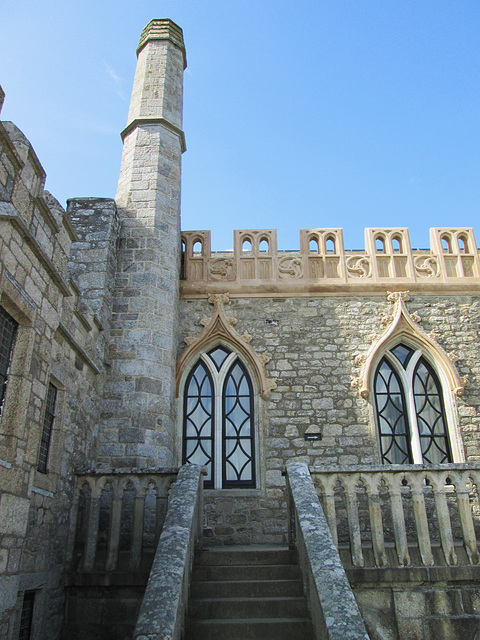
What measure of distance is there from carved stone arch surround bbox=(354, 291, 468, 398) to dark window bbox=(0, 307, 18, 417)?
5.60m

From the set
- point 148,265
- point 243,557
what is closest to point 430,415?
point 243,557

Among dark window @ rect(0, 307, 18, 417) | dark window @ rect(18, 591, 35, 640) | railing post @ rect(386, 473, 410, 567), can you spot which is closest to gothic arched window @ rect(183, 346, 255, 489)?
railing post @ rect(386, 473, 410, 567)

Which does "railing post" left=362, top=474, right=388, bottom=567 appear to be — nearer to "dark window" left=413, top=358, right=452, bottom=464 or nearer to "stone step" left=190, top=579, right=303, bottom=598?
"stone step" left=190, top=579, right=303, bottom=598

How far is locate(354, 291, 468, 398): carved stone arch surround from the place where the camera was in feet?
28.9

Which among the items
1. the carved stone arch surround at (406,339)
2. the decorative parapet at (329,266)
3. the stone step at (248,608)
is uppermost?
the decorative parapet at (329,266)

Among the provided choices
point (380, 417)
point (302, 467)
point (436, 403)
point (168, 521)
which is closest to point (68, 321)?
point (168, 521)

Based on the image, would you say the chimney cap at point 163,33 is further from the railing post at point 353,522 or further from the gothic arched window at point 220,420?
the railing post at point 353,522

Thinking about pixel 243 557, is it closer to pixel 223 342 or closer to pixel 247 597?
pixel 247 597

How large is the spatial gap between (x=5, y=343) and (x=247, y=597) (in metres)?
3.04

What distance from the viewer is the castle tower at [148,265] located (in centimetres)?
760

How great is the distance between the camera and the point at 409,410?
886 cm

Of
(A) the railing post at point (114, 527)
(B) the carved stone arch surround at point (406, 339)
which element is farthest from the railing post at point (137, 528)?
(B) the carved stone arch surround at point (406, 339)

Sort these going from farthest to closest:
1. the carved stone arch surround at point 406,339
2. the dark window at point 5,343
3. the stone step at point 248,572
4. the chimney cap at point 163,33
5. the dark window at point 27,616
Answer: the chimney cap at point 163,33 → the carved stone arch surround at point 406,339 → the stone step at point 248,572 → the dark window at point 27,616 → the dark window at point 5,343

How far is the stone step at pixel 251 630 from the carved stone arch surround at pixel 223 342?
4370 mm
